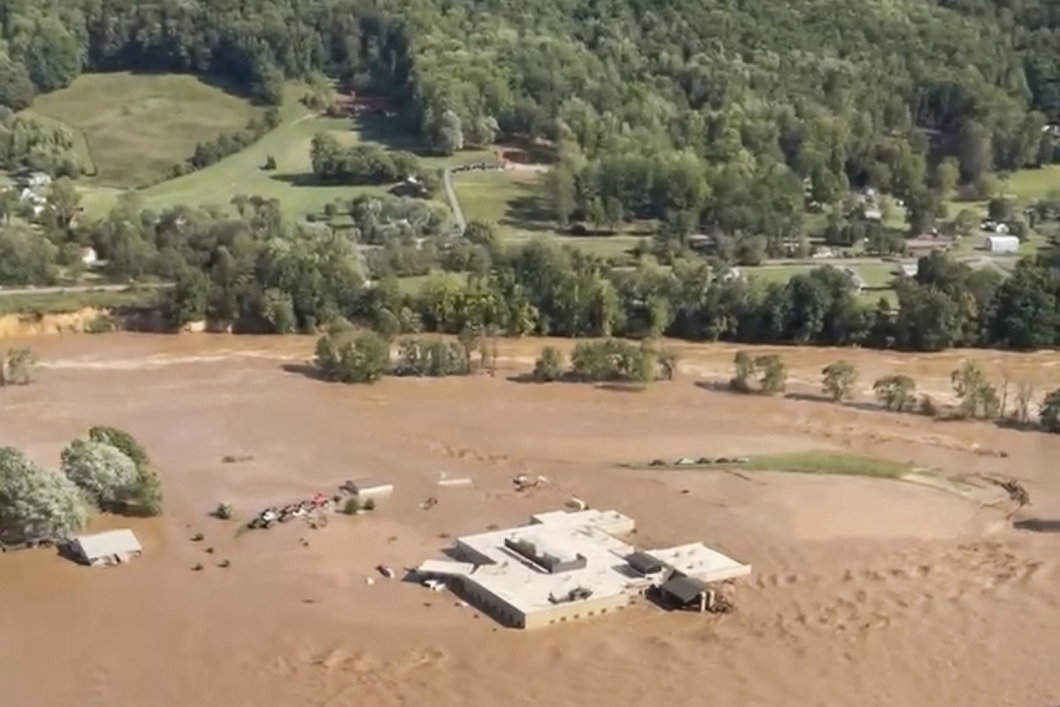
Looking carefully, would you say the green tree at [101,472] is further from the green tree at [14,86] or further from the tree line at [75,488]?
the green tree at [14,86]

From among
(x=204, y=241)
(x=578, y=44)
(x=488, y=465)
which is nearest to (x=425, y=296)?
(x=204, y=241)

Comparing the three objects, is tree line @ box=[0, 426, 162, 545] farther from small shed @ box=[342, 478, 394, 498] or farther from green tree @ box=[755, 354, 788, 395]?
green tree @ box=[755, 354, 788, 395]

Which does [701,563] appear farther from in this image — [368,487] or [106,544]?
[106,544]

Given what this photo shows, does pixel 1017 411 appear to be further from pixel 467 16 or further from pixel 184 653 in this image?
pixel 467 16

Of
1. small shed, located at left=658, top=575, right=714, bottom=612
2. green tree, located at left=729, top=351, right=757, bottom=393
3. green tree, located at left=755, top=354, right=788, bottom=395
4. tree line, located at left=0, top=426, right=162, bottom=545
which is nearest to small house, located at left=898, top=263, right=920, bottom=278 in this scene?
green tree, located at left=755, top=354, right=788, bottom=395

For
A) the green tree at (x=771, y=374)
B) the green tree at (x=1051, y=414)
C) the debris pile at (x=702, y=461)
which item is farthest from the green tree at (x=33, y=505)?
→ the green tree at (x=1051, y=414)

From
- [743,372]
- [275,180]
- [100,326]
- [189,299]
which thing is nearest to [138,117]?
[275,180]
